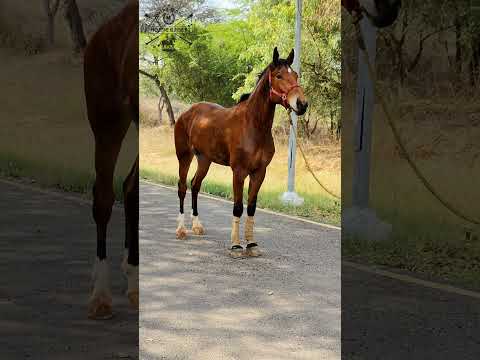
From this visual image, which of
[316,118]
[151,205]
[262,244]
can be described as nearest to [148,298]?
[262,244]

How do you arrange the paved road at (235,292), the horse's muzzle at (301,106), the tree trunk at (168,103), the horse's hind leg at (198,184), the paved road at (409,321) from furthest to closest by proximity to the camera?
1. the tree trunk at (168,103)
2. the horse's hind leg at (198,184)
3. the horse's muzzle at (301,106)
4. the paved road at (235,292)
5. the paved road at (409,321)

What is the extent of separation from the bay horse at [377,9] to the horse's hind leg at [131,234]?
1092 millimetres

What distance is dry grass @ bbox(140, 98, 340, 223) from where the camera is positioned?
9.10m

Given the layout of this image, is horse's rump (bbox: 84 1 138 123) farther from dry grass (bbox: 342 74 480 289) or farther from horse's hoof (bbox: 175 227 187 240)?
horse's hoof (bbox: 175 227 187 240)

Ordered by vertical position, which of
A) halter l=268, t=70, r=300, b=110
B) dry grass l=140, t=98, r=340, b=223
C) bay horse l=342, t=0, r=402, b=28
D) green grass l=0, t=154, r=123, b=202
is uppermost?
bay horse l=342, t=0, r=402, b=28

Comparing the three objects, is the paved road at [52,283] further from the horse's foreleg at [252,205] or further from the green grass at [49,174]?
the horse's foreleg at [252,205]

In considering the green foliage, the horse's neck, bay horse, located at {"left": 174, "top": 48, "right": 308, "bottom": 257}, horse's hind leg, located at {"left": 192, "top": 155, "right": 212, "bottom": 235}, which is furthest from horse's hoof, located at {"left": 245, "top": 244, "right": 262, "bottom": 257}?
the green foliage

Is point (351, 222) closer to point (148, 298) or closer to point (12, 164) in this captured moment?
point (12, 164)

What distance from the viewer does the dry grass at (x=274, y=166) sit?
29.9 ft

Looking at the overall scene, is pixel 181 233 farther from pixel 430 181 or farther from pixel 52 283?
pixel 52 283

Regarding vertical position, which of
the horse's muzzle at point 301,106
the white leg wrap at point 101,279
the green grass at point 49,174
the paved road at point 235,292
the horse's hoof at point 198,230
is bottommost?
the paved road at point 235,292

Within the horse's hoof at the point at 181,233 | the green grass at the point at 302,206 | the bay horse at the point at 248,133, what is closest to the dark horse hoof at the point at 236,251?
the bay horse at the point at 248,133

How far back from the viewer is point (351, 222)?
2.59 metres

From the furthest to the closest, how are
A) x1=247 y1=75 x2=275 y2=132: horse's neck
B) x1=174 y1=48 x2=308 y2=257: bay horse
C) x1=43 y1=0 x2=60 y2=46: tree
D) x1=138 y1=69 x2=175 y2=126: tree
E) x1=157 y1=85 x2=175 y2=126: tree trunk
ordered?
x1=138 y1=69 x2=175 y2=126: tree, x1=157 y1=85 x2=175 y2=126: tree trunk, x1=247 y1=75 x2=275 y2=132: horse's neck, x1=174 y1=48 x2=308 y2=257: bay horse, x1=43 y1=0 x2=60 y2=46: tree
